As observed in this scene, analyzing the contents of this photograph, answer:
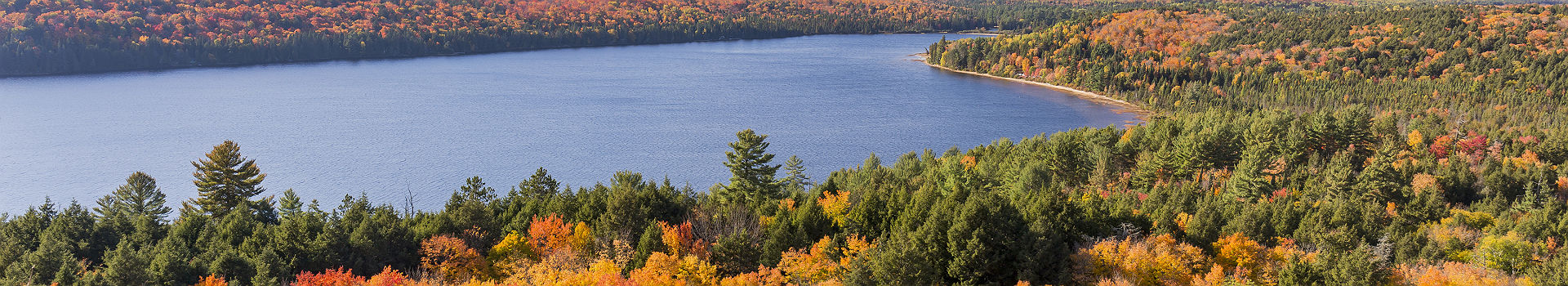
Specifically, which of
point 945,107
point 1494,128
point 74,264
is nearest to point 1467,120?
point 1494,128

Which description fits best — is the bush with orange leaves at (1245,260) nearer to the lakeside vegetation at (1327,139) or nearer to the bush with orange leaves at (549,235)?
the lakeside vegetation at (1327,139)

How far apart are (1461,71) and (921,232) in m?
125

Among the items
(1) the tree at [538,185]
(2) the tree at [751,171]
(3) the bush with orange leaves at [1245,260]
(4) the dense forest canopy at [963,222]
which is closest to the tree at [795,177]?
(4) the dense forest canopy at [963,222]

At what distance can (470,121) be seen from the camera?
106m

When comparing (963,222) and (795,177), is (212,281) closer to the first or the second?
(963,222)

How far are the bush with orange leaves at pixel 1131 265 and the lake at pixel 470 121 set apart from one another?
44.3 metres

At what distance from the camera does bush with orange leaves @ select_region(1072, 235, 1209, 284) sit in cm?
3173

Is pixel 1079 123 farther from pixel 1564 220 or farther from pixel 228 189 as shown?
pixel 228 189

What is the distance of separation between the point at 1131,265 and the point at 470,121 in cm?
8584

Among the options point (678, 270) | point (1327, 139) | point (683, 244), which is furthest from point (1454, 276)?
point (1327, 139)

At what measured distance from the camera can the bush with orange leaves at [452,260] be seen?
129 feet

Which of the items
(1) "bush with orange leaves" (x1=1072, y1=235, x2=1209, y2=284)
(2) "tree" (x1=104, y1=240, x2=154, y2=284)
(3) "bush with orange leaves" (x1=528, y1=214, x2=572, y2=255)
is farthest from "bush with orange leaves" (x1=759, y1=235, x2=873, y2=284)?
(2) "tree" (x1=104, y1=240, x2=154, y2=284)

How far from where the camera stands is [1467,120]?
323 feet

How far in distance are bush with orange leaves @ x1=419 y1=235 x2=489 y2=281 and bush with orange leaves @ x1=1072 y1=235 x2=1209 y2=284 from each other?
2197 centimetres
